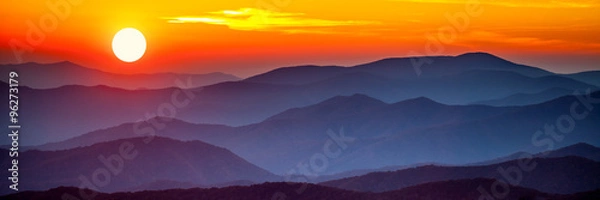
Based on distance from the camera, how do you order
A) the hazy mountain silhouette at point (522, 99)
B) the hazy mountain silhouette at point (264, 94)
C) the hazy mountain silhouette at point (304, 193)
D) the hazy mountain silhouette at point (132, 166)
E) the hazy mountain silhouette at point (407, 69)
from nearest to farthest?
the hazy mountain silhouette at point (304, 193)
the hazy mountain silhouette at point (132, 166)
the hazy mountain silhouette at point (264, 94)
the hazy mountain silhouette at point (407, 69)
the hazy mountain silhouette at point (522, 99)

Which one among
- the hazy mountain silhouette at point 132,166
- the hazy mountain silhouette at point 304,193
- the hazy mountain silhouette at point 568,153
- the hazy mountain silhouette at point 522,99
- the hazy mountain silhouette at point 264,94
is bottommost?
the hazy mountain silhouette at point 304,193

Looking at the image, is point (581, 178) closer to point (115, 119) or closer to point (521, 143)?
point (521, 143)

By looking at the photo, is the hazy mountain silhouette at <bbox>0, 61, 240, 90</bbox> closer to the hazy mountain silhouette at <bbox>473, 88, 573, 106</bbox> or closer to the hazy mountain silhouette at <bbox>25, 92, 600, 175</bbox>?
the hazy mountain silhouette at <bbox>25, 92, 600, 175</bbox>

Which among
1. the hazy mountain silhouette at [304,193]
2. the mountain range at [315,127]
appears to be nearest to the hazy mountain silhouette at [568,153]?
the mountain range at [315,127]

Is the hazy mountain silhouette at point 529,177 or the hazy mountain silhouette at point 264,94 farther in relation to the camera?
the hazy mountain silhouette at point 264,94

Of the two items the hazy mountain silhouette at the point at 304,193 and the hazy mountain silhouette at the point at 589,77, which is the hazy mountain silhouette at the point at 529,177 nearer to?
the hazy mountain silhouette at the point at 304,193

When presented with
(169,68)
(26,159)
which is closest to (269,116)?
(169,68)
